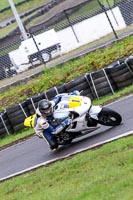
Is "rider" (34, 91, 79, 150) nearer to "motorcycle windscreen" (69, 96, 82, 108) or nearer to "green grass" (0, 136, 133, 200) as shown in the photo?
"motorcycle windscreen" (69, 96, 82, 108)

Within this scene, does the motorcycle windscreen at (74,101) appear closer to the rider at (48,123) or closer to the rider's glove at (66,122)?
the rider at (48,123)

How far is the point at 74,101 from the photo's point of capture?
14.2m

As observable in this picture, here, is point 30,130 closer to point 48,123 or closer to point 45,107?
point 48,123

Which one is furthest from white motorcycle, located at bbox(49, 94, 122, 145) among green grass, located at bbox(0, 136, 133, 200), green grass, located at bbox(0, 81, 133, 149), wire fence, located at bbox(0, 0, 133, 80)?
wire fence, located at bbox(0, 0, 133, 80)

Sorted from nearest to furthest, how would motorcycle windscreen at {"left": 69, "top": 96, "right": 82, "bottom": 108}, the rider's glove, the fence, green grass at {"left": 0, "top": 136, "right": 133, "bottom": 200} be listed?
green grass at {"left": 0, "top": 136, "right": 133, "bottom": 200}
motorcycle windscreen at {"left": 69, "top": 96, "right": 82, "bottom": 108}
the rider's glove
the fence

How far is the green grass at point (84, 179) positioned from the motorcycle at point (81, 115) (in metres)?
1.43

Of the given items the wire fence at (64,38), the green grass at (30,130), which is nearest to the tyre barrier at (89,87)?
the green grass at (30,130)

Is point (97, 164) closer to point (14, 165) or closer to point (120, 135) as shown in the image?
point (120, 135)

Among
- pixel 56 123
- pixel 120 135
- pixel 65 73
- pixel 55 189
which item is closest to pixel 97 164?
pixel 55 189

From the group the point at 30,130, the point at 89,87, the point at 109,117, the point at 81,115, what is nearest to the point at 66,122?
the point at 81,115

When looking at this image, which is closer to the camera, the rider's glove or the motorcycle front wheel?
the motorcycle front wheel

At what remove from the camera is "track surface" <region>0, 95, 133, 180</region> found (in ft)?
45.5

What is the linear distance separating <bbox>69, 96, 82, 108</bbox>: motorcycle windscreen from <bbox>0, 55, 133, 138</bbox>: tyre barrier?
494cm

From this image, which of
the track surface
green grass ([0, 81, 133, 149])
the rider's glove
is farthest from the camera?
green grass ([0, 81, 133, 149])
